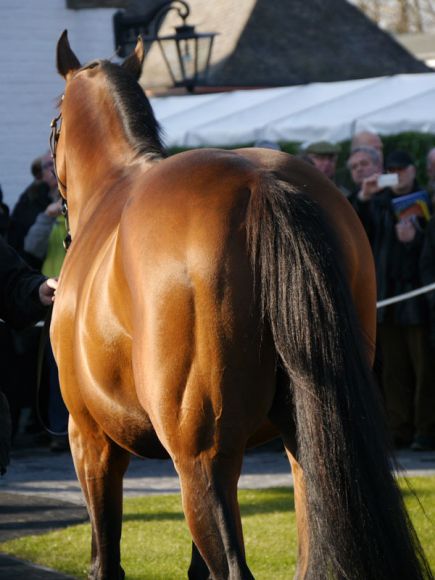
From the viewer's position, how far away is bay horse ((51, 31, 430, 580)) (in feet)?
12.5

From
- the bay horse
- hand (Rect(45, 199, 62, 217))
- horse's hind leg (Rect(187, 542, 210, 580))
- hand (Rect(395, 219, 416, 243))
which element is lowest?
hand (Rect(395, 219, 416, 243))

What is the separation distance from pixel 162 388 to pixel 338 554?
723mm

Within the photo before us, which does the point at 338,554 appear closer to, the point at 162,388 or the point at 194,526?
the point at 194,526

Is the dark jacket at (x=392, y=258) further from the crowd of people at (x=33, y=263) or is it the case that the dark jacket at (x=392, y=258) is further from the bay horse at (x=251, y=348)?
the bay horse at (x=251, y=348)

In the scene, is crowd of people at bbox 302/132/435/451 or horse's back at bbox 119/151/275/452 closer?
horse's back at bbox 119/151/275/452

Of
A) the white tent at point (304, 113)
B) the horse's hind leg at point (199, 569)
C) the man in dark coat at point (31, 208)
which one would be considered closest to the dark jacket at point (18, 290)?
the horse's hind leg at point (199, 569)

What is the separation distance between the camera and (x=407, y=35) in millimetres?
44781

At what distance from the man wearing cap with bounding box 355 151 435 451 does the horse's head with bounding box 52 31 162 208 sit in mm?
4286

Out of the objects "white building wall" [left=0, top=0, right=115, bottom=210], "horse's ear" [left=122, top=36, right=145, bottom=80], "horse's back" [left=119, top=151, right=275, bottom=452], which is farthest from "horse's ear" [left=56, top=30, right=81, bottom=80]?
"white building wall" [left=0, top=0, right=115, bottom=210]

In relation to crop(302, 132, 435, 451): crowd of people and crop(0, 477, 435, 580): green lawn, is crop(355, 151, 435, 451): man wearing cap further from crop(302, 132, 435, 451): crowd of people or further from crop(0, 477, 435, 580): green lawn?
crop(0, 477, 435, 580): green lawn

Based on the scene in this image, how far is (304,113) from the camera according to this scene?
14844 millimetres

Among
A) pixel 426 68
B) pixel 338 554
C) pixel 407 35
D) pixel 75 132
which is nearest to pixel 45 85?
pixel 75 132

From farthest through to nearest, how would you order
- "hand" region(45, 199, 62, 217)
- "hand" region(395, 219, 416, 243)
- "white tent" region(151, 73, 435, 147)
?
"white tent" region(151, 73, 435, 147), "hand" region(45, 199, 62, 217), "hand" region(395, 219, 416, 243)

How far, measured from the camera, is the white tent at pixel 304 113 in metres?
13.9
